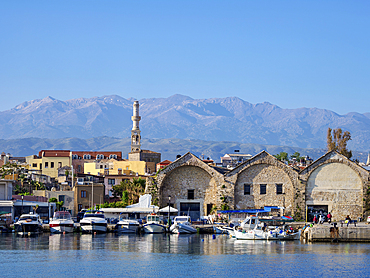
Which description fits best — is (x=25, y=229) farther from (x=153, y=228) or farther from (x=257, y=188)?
(x=257, y=188)

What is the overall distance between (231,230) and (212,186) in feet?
42.8

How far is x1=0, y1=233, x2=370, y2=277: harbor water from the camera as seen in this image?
4153 centimetres

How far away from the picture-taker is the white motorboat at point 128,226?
69062 mm

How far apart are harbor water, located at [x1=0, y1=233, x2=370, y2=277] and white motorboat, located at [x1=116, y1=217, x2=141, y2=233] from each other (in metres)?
6.86

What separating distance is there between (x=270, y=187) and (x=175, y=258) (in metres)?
31.4

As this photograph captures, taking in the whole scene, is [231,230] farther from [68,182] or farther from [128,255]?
[68,182]

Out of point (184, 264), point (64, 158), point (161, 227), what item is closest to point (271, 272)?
point (184, 264)

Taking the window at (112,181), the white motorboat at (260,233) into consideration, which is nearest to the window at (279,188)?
the white motorboat at (260,233)

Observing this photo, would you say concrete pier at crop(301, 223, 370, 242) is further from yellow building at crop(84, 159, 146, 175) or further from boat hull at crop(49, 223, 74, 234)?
yellow building at crop(84, 159, 146, 175)

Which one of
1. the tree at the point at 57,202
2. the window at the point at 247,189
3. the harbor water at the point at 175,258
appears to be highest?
the window at the point at 247,189

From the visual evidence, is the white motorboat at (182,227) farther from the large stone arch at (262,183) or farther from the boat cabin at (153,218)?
the large stone arch at (262,183)

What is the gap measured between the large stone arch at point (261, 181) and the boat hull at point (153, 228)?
12.0 m

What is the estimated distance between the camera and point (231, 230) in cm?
6494

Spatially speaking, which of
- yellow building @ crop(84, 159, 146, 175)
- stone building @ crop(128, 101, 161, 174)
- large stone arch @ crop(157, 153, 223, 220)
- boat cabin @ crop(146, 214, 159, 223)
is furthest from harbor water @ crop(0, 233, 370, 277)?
stone building @ crop(128, 101, 161, 174)
